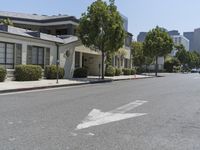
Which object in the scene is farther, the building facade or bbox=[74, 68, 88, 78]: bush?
bbox=[74, 68, 88, 78]: bush

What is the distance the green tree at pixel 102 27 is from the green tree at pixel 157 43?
21.4m

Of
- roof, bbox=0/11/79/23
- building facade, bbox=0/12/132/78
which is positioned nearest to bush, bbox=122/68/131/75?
building facade, bbox=0/12/132/78

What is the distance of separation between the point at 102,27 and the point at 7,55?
9953 millimetres

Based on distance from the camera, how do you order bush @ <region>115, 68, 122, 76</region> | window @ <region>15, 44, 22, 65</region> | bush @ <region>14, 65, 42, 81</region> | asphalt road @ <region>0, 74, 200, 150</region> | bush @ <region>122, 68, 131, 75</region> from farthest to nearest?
1. bush @ <region>122, 68, 131, 75</region>
2. bush @ <region>115, 68, 122, 76</region>
3. window @ <region>15, 44, 22, 65</region>
4. bush @ <region>14, 65, 42, 81</region>
5. asphalt road @ <region>0, 74, 200, 150</region>

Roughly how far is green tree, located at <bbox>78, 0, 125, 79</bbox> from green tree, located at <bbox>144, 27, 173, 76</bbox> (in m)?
21.4

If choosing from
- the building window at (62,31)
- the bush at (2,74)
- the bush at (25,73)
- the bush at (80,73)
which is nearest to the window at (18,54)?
the bush at (25,73)

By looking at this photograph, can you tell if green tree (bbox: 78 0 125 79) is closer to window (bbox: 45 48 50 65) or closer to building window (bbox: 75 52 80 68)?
building window (bbox: 75 52 80 68)

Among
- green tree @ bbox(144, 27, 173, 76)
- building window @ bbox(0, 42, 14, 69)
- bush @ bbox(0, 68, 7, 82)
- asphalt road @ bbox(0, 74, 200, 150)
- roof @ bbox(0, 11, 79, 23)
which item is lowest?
asphalt road @ bbox(0, 74, 200, 150)

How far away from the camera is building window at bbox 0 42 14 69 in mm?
26094

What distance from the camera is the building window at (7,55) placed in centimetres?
2609

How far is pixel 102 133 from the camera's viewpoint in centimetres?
814

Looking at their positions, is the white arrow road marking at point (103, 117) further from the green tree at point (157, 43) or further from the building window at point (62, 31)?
the green tree at point (157, 43)

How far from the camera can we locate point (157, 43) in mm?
54406

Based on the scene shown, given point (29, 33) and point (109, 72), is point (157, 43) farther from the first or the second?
point (29, 33)
